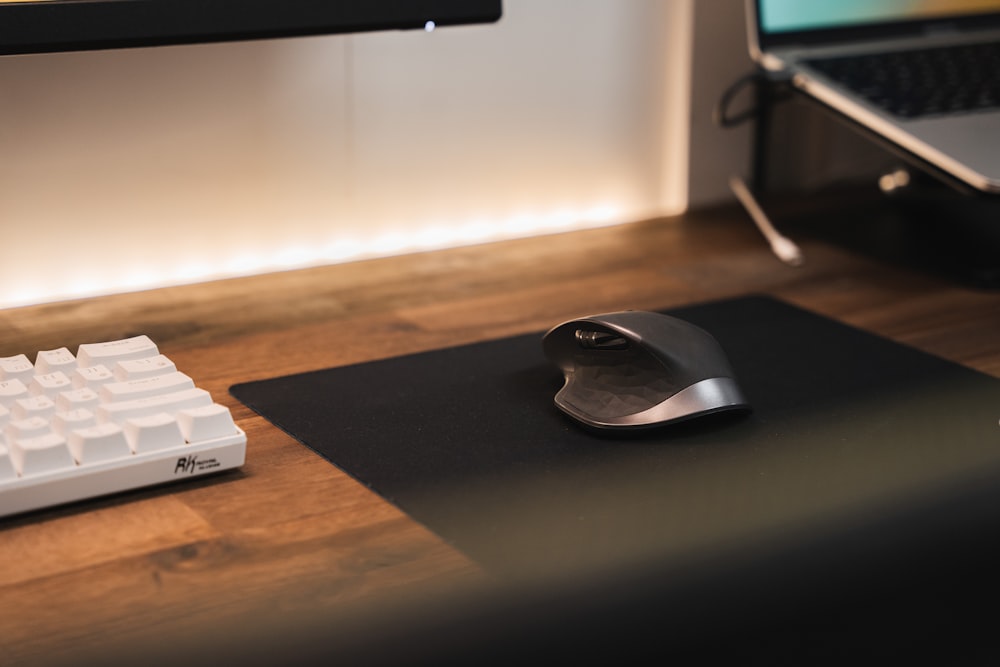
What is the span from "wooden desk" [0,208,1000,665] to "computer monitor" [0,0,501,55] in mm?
224

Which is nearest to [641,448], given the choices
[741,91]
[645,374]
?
[645,374]

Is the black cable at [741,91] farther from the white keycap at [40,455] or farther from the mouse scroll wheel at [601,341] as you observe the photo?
the white keycap at [40,455]

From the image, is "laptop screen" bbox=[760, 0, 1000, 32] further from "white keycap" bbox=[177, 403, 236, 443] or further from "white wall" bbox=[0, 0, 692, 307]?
"white keycap" bbox=[177, 403, 236, 443]

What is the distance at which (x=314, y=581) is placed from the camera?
520 mm

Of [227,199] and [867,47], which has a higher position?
[867,47]

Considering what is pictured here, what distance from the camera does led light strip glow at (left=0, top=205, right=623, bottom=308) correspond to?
0.95 metres

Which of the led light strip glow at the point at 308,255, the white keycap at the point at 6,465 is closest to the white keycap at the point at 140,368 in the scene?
the white keycap at the point at 6,465

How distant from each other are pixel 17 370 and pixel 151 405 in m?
0.10

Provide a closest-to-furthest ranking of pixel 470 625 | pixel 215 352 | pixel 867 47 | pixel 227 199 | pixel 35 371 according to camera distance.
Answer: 1. pixel 470 625
2. pixel 35 371
3. pixel 215 352
4. pixel 227 199
5. pixel 867 47

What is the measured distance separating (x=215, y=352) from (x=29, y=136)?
255 millimetres

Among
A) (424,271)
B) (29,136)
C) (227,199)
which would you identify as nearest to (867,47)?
(424,271)

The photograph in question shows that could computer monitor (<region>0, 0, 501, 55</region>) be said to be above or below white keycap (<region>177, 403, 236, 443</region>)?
above

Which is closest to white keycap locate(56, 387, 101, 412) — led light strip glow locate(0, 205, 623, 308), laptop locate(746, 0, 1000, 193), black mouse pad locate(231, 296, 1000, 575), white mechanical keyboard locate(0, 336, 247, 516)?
white mechanical keyboard locate(0, 336, 247, 516)

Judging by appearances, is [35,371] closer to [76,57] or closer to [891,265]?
[76,57]
